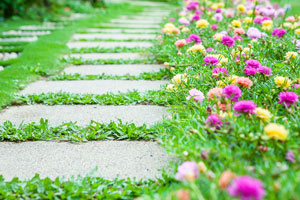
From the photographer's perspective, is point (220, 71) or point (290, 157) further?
point (220, 71)

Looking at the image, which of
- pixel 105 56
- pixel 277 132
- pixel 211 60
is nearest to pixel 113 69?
pixel 105 56

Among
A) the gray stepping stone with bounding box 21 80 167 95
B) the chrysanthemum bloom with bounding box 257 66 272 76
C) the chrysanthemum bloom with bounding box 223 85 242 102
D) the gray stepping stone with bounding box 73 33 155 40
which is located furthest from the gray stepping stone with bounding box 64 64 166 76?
the chrysanthemum bloom with bounding box 223 85 242 102

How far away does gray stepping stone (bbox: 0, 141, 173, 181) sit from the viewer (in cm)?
161

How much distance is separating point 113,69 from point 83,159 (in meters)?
1.85

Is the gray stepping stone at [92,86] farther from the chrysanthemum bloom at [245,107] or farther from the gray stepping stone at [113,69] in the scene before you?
the chrysanthemum bloom at [245,107]

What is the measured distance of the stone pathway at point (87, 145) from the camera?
1.64 meters

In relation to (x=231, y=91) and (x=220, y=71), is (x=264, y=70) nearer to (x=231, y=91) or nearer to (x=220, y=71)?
(x=220, y=71)

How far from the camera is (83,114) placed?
91.6 inches

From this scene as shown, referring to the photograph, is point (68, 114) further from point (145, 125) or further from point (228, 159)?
point (228, 159)

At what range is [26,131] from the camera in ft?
6.62

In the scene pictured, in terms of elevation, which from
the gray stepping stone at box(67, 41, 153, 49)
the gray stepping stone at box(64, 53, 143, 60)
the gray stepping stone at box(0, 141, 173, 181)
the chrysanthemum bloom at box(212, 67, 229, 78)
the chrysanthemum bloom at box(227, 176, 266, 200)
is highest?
the chrysanthemum bloom at box(212, 67, 229, 78)

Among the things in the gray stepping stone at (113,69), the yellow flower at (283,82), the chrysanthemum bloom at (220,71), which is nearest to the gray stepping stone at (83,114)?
the chrysanthemum bloom at (220,71)

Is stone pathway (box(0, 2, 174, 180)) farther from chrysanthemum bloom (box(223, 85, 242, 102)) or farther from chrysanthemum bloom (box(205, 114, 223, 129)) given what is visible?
chrysanthemum bloom (box(223, 85, 242, 102))

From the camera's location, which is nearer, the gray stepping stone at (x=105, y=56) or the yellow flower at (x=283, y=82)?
the yellow flower at (x=283, y=82)
